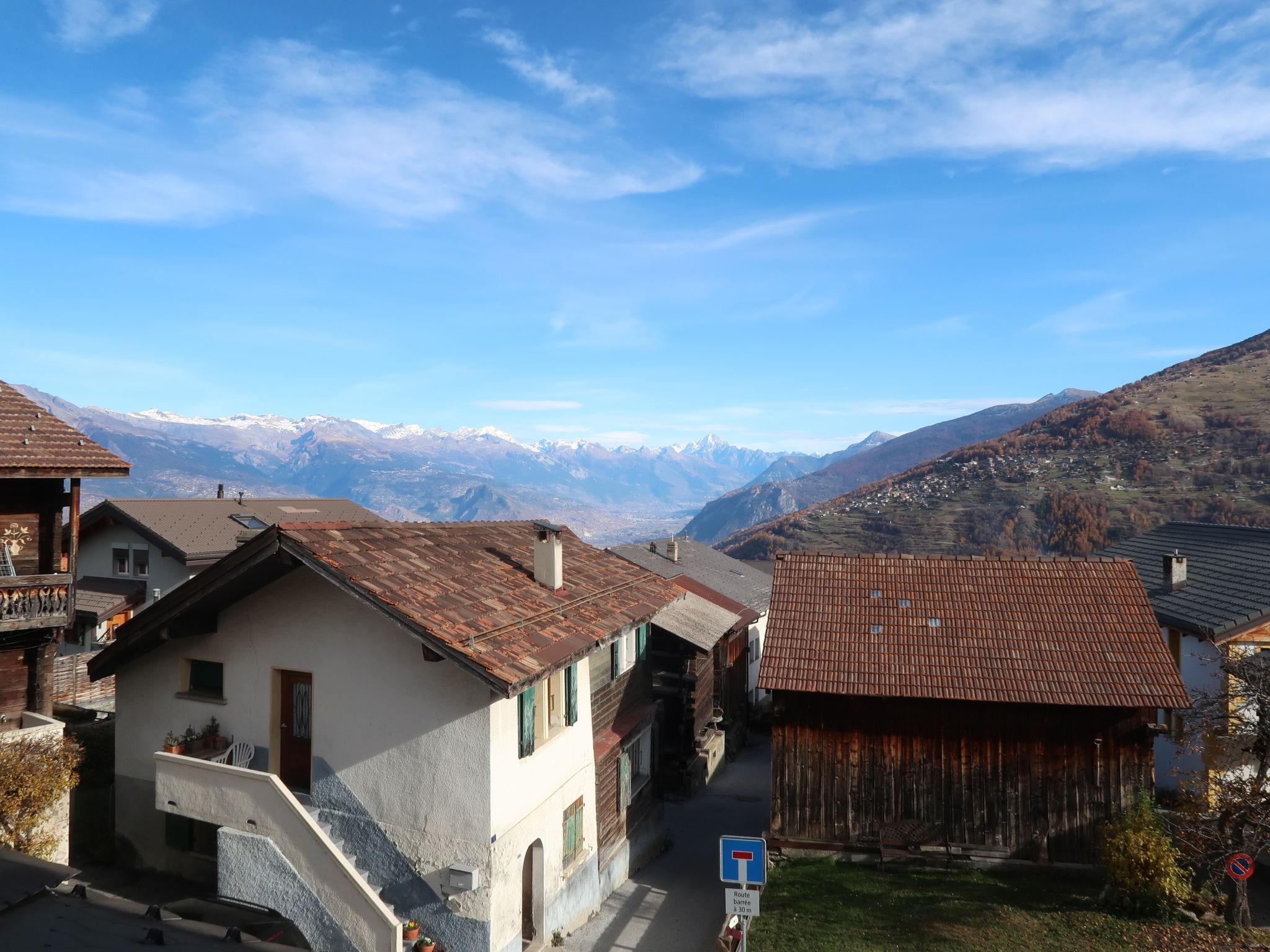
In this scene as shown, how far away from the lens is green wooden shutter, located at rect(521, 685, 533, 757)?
1255 centimetres

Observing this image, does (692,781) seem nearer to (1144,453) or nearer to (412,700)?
(412,700)

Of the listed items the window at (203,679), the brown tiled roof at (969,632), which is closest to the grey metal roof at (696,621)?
the brown tiled roof at (969,632)

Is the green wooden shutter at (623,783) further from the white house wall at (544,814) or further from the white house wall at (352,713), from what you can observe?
the white house wall at (352,713)

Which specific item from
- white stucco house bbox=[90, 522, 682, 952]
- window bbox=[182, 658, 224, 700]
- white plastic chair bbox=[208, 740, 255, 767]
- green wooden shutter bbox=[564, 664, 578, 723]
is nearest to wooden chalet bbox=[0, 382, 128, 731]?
→ white stucco house bbox=[90, 522, 682, 952]

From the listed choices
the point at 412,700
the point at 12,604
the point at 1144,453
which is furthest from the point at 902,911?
the point at 1144,453

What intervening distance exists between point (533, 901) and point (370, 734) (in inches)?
177

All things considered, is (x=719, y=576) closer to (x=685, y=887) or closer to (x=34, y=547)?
(x=685, y=887)

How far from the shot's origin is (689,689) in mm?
24719

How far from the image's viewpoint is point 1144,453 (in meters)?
78.4

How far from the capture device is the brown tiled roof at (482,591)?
1143 cm

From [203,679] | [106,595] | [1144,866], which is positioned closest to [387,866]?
[203,679]

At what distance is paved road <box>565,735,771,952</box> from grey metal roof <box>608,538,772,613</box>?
10.1 meters

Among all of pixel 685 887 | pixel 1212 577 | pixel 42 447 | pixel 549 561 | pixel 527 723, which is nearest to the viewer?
pixel 527 723

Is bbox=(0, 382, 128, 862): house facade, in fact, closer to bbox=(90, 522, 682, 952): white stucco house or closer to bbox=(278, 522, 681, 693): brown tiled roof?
bbox=(90, 522, 682, 952): white stucco house
